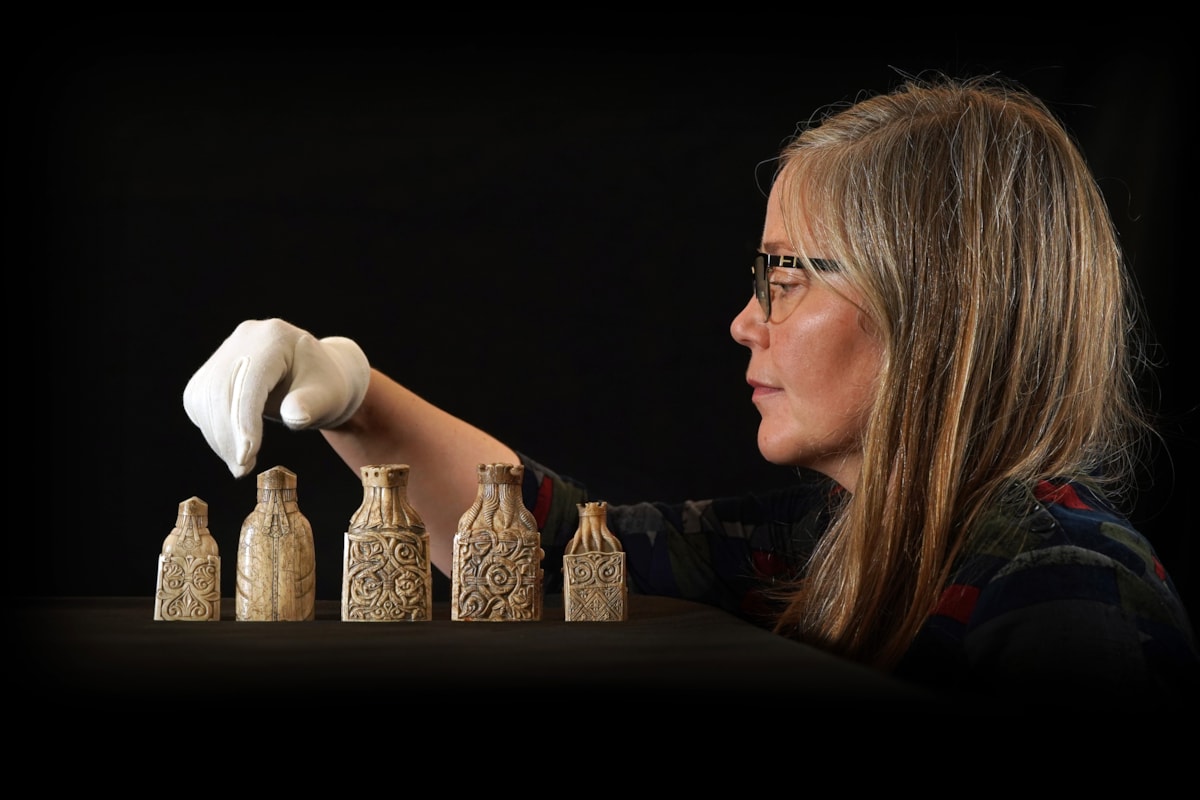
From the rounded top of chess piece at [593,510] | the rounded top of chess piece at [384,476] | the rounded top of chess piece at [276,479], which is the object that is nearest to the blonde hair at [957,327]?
the rounded top of chess piece at [593,510]

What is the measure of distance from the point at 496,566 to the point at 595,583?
5.2 inches

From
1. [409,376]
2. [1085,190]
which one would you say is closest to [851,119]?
[1085,190]

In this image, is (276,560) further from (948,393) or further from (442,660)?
(948,393)

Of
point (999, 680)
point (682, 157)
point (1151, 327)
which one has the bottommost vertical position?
point (999, 680)

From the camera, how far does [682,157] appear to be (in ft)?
10.4

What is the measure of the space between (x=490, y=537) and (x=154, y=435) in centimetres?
170

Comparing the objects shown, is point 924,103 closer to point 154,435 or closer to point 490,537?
point 490,537

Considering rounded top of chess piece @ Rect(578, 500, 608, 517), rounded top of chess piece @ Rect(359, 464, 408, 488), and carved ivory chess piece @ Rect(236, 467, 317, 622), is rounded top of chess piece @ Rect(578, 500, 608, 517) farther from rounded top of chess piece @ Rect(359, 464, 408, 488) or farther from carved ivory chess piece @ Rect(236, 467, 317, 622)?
carved ivory chess piece @ Rect(236, 467, 317, 622)

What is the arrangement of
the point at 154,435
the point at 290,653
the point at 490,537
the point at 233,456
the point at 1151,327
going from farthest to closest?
the point at 154,435 → the point at 1151,327 → the point at 233,456 → the point at 490,537 → the point at 290,653

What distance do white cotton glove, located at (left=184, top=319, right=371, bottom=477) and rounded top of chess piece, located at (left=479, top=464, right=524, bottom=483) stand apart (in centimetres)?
30

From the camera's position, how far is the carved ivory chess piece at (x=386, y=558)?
5.29ft

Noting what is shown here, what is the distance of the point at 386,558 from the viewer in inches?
64.2

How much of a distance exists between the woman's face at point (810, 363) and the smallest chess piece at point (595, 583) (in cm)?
28

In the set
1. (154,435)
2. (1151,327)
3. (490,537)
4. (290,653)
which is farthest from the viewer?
(154,435)
